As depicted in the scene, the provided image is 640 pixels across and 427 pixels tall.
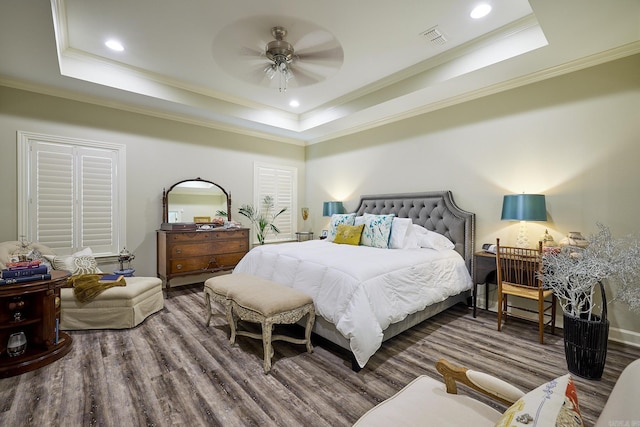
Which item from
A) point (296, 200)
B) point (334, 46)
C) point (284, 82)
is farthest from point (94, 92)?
point (296, 200)

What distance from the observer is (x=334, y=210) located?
5375 mm

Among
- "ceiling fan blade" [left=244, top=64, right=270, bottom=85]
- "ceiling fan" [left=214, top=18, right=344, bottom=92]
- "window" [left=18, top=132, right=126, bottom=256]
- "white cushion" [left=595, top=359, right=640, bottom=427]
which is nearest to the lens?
"white cushion" [left=595, top=359, right=640, bottom=427]

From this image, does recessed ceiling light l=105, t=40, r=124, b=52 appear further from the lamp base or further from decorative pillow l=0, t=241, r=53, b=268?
the lamp base

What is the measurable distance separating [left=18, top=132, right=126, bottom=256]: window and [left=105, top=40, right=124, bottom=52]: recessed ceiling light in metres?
1.43

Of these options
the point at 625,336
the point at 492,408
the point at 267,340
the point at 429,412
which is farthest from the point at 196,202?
the point at 625,336

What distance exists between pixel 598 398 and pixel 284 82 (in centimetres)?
429

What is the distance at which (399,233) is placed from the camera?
148 inches

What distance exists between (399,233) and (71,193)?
4.37 metres

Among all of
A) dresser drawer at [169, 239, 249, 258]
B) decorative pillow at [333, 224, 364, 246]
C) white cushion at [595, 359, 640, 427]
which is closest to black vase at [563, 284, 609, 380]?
white cushion at [595, 359, 640, 427]

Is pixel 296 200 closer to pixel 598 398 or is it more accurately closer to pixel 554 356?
pixel 554 356

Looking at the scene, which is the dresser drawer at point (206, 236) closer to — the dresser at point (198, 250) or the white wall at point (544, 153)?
the dresser at point (198, 250)

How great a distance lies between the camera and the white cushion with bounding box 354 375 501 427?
41.8 inches

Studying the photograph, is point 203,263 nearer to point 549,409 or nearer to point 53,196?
point 53,196

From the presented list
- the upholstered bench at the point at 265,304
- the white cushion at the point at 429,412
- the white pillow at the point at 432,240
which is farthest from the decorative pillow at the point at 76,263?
the white pillow at the point at 432,240
